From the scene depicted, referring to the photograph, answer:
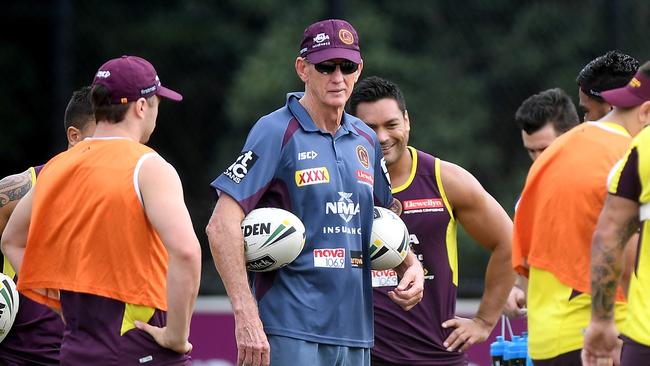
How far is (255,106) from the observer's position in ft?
44.9

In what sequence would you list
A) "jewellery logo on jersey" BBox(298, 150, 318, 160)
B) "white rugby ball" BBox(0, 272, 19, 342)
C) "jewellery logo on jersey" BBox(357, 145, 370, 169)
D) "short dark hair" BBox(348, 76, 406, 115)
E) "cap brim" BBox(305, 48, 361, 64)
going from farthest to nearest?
"short dark hair" BBox(348, 76, 406, 115), "white rugby ball" BBox(0, 272, 19, 342), "jewellery logo on jersey" BBox(357, 145, 370, 169), "cap brim" BBox(305, 48, 361, 64), "jewellery logo on jersey" BBox(298, 150, 318, 160)

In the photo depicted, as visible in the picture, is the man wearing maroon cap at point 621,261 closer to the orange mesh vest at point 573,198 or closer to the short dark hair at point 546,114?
Result: the orange mesh vest at point 573,198

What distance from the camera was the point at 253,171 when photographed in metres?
5.67

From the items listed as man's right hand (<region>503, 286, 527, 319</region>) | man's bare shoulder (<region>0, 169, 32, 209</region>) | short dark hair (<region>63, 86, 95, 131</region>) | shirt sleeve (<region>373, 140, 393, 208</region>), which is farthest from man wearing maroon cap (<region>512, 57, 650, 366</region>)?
man's bare shoulder (<region>0, 169, 32, 209</region>)

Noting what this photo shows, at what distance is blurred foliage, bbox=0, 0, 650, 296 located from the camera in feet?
41.2

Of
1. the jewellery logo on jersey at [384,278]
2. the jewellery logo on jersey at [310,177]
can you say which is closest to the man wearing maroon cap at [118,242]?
the jewellery logo on jersey at [310,177]

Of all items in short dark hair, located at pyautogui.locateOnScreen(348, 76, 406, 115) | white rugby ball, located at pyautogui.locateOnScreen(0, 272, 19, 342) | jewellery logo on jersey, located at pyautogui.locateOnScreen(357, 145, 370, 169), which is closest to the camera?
jewellery logo on jersey, located at pyautogui.locateOnScreen(357, 145, 370, 169)

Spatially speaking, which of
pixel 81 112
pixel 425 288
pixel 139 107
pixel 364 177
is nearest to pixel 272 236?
pixel 364 177

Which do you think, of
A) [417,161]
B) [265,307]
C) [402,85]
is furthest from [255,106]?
[265,307]

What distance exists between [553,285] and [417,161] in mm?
1292

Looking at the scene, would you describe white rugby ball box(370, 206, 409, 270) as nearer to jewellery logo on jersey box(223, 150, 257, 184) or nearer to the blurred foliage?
jewellery logo on jersey box(223, 150, 257, 184)

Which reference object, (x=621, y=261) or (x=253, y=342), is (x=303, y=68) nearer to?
(x=253, y=342)

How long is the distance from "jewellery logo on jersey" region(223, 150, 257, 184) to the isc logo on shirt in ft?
1.49

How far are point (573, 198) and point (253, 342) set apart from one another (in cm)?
150
